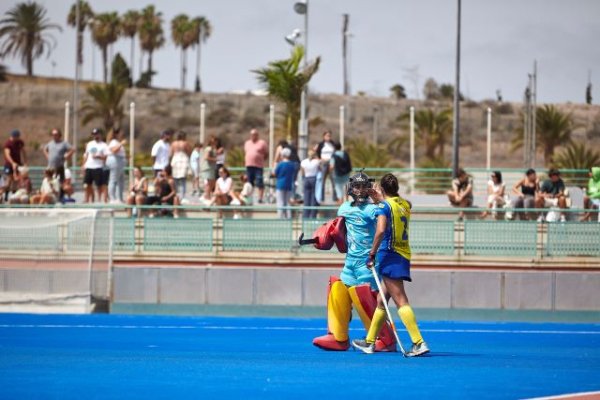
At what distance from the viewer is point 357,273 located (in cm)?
1547

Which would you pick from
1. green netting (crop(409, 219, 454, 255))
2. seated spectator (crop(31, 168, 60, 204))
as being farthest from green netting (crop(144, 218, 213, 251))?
green netting (crop(409, 219, 454, 255))

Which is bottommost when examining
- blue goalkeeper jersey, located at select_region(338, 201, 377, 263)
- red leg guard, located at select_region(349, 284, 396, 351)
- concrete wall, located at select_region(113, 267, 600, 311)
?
concrete wall, located at select_region(113, 267, 600, 311)

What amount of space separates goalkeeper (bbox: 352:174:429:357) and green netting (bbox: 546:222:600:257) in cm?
1141

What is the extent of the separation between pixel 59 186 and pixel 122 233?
457 cm

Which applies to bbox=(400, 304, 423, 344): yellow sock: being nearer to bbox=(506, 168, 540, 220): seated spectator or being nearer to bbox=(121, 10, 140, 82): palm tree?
bbox=(506, 168, 540, 220): seated spectator

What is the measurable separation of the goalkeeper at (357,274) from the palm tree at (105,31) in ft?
353

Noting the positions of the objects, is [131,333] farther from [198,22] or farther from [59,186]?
[198,22]

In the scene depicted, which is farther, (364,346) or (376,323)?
(364,346)

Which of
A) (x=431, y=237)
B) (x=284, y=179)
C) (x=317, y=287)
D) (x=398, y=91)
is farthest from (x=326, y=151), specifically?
(x=398, y=91)

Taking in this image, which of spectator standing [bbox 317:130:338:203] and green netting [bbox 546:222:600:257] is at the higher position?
spectator standing [bbox 317:130:338:203]

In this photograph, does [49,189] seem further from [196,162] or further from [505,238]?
[505,238]

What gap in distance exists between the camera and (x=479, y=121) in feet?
331

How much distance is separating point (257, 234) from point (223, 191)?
3.69 m

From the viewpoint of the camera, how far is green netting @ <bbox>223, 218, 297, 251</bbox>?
26906mm
